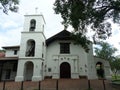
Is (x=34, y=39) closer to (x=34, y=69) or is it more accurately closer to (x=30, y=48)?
(x=30, y=48)

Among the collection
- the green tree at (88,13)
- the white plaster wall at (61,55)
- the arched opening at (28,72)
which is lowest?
the arched opening at (28,72)

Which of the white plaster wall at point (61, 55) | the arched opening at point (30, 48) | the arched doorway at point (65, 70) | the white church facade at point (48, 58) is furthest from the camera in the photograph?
the arched doorway at point (65, 70)

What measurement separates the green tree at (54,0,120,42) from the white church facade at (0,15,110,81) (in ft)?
26.3

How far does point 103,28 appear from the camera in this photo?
45.5 ft

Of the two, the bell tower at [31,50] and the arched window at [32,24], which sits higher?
the arched window at [32,24]

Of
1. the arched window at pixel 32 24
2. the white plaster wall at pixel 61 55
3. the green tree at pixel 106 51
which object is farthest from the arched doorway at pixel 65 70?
the green tree at pixel 106 51

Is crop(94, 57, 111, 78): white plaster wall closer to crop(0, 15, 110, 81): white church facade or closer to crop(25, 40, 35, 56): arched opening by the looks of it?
crop(0, 15, 110, 81): white church facade

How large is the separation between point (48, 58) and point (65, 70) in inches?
147

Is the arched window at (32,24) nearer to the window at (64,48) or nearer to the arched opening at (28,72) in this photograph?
the window at (64,48)

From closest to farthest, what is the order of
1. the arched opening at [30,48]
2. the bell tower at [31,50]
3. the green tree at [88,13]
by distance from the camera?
the green tree at [88,13] → the bell tower at [31,50] → the arched opening at [30,48]

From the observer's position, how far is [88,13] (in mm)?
11812

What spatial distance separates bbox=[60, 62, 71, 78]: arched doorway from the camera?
21.7 meters

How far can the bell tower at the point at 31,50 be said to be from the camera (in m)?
19.1

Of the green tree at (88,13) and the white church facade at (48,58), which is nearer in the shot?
the green tree at (88,13)
